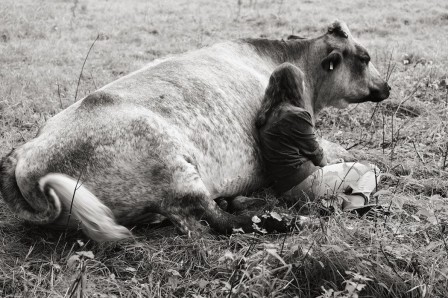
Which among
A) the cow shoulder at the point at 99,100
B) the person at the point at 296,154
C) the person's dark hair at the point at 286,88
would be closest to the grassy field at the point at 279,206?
the person at the point at 296,154

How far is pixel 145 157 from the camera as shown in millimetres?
3711

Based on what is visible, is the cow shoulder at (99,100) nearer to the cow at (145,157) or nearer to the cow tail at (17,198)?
the cow at (145,157)

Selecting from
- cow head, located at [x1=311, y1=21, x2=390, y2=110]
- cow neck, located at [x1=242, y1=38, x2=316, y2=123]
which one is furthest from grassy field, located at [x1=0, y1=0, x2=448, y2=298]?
cow neck, located at [x1=242, y1=38, x2=316, y2=123]

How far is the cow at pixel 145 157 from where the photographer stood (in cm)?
359

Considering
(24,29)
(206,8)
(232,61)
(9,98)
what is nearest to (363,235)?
(232,61)

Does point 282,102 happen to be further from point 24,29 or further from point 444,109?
point 24,29

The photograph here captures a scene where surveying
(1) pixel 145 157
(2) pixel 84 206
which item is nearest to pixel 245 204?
(1) pixel 145 157

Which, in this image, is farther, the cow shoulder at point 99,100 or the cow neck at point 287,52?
the cow neck at point 287,52

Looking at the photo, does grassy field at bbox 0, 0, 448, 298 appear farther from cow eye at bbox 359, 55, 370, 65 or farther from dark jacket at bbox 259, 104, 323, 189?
cow eye at bbox 359, 55, 370, 65

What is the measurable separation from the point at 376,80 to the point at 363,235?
2.49m

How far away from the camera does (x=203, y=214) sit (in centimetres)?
378

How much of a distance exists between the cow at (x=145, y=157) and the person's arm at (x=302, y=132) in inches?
17.7

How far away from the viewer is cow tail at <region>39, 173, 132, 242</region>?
11.1ft

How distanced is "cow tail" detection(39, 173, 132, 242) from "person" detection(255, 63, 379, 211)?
1413 millimetres
